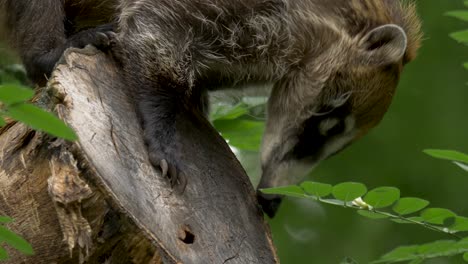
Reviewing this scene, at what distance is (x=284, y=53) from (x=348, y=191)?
5.77 ft

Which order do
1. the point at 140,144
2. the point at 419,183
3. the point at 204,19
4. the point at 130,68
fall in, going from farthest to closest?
the point at 419,183 → the point at 204,19 → the point at 130,68 → the point at 140,144

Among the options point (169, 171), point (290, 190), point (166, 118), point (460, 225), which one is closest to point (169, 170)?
point (169, 171)

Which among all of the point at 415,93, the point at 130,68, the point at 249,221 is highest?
the point at 130,68

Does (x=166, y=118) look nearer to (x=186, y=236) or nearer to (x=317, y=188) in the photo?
(x=186, y=236)

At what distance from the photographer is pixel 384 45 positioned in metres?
6.05

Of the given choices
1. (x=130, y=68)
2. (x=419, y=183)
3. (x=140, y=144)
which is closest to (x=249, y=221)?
(x=140, y=144)

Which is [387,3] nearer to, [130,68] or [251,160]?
[251,160]

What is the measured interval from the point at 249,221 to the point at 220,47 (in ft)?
4.03

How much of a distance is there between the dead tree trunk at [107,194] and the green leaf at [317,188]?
57cm

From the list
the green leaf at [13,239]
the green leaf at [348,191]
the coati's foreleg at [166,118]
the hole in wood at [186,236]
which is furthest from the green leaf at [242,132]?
the green leaf at [13,239]

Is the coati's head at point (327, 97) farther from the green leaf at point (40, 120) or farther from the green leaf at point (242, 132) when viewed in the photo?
the green leaf at point (40, 120)

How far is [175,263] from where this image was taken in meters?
4.44

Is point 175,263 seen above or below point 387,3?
below

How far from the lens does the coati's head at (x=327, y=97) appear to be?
606cm
